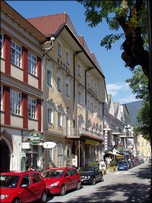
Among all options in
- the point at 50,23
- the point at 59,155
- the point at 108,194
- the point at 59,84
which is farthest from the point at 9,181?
the point at 50,23

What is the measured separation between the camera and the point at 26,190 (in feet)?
47.6

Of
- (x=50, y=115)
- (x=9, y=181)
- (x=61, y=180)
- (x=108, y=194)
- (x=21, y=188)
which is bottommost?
(x=108, y=194)

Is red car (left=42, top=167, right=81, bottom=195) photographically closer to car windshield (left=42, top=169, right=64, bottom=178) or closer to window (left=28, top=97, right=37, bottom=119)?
car windshield (left=42, top=169, right=64, bottom=178)

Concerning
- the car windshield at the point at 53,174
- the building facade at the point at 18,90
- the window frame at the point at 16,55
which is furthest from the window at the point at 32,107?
the car windshield at the point at 53,174

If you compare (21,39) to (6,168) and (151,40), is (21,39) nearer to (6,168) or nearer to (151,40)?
(6,168)

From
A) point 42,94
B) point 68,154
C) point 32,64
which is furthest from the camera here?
point 68,154

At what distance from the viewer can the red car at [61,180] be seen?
62.3 ft

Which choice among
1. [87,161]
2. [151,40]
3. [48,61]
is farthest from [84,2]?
[87,161]

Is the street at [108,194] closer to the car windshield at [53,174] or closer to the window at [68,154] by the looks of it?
the car windshield at [53,174]

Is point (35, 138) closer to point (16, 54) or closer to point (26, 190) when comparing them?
point (16, 54)

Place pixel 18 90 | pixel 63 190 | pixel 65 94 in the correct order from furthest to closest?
1. pixel 65 94
2. pixel 18 90
3. pixel 63 190

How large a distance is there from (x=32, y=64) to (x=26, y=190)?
13.9m

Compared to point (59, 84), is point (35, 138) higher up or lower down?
lower down

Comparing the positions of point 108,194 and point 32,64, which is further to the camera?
point 32,64
